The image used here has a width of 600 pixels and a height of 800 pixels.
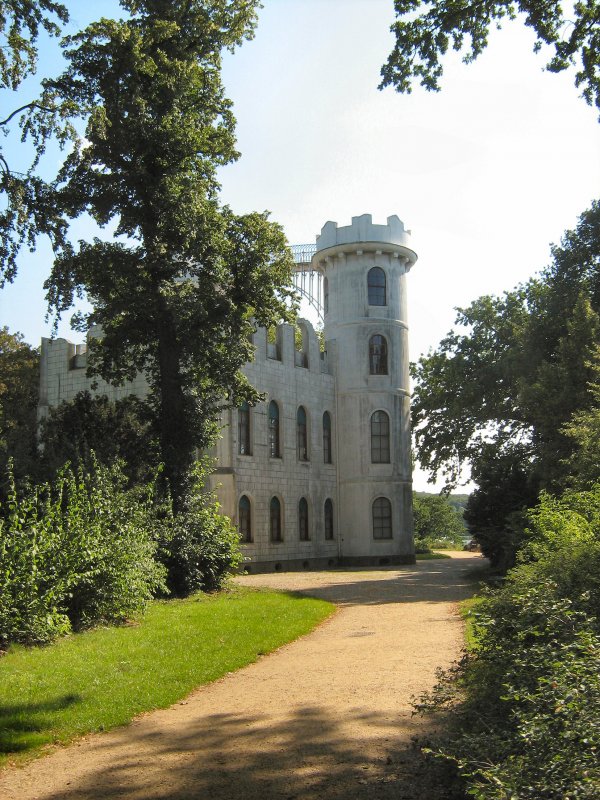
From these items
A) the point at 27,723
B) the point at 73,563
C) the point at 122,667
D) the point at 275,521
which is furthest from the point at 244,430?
the point at 27,723

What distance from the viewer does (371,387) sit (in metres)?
37.4

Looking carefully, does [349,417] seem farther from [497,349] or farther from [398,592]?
[398,592]

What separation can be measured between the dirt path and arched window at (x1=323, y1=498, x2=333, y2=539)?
958 inches

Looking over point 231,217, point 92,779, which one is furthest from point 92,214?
point 92,779

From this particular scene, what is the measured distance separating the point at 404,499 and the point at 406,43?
27.9 meters

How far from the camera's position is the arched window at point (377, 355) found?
37.8 meters

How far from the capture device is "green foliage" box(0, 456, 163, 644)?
37.2 feet

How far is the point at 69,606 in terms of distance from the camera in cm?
1297

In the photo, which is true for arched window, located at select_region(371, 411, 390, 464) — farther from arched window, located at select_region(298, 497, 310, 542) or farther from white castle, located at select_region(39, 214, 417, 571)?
arched window, located at select_region(298, 497, 310, 542)

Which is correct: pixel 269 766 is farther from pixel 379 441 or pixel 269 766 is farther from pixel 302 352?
pixel 379 441

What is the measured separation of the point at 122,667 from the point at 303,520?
2514cm

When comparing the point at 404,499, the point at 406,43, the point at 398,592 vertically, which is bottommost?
the point at 398,592

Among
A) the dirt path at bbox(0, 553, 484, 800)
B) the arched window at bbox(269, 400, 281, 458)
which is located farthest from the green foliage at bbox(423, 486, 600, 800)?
the arched window at bbox(269, 400, 281, 458)

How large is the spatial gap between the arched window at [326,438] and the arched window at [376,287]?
5.56 meters
